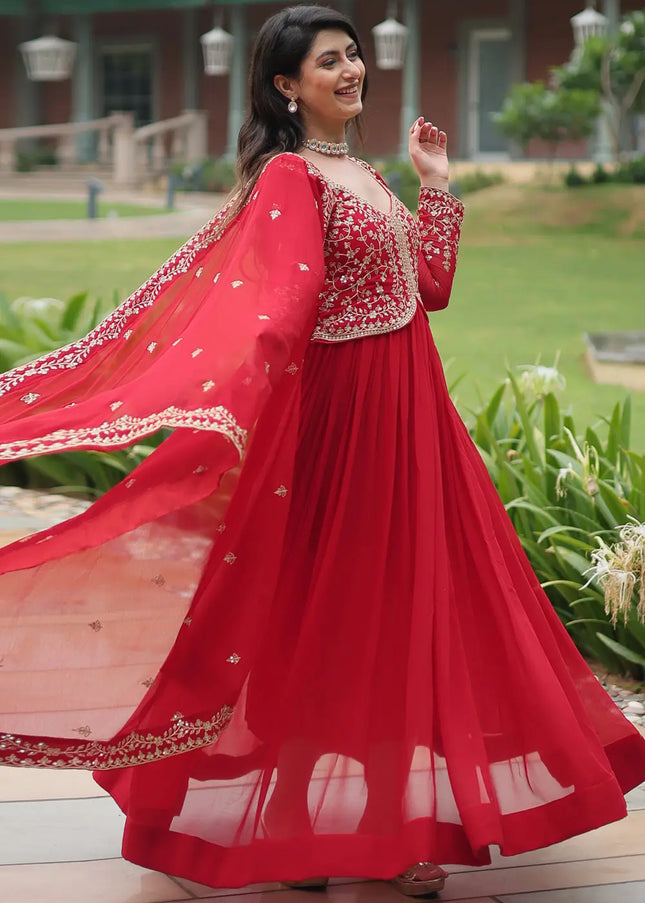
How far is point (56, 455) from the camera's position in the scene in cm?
616

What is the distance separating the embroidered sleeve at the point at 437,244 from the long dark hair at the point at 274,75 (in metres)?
0.36

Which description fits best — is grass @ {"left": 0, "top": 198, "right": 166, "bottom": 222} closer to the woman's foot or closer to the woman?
the woman

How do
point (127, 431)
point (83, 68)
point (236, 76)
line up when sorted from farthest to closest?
point (83, 68)
point (236, 76)
point (127, 431)

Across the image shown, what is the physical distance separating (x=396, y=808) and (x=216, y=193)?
69.0ft

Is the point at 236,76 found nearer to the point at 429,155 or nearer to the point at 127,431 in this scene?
the point at 429,155

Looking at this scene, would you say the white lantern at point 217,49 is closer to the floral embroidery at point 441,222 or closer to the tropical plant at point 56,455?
the tropical plant at point 56,455

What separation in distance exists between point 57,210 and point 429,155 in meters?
19.5

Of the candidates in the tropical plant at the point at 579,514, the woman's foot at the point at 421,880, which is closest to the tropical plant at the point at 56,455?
the tropical plant at the point at 579,514

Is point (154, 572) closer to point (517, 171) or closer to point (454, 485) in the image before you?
point (454, 485)

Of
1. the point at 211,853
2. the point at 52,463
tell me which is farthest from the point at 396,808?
the point at 52,463

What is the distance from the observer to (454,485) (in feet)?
8.81

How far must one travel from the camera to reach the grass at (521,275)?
12312 millimetres

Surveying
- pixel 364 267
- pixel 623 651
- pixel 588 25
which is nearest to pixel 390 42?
pixel 588 25

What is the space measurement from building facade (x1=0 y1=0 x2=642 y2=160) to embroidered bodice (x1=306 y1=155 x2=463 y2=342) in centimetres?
2021
